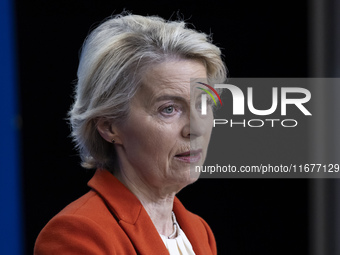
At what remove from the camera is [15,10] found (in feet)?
7.63

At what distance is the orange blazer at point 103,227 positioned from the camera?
1344 millimetres

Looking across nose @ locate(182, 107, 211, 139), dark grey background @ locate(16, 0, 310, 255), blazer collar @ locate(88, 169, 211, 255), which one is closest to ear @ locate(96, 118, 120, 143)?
blazer collar @ locate(88, 169, 211, 255)

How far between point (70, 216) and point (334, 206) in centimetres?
189

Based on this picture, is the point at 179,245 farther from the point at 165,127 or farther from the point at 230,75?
the point at 230,75

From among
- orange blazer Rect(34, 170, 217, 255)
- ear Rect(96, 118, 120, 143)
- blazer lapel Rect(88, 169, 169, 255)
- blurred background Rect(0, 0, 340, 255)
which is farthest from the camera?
blurred background Rect(0, 0, 340, 255)

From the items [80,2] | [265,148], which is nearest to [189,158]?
[265,148]

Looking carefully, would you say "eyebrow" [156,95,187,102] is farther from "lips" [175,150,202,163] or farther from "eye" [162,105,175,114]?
"lips" [175,150,202,163]

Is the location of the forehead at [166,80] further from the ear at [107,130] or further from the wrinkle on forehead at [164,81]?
the ear at [107,130]

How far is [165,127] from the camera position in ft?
4.93

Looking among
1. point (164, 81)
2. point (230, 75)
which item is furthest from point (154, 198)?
point (230, 75)

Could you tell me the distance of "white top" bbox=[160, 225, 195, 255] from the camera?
158 centimetres

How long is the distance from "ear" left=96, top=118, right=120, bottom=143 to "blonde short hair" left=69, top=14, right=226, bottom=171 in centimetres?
2

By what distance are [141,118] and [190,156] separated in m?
0.19

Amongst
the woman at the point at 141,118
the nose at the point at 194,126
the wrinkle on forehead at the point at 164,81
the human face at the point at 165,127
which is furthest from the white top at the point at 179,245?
the wrinkle on forehead at the point at 164,81
